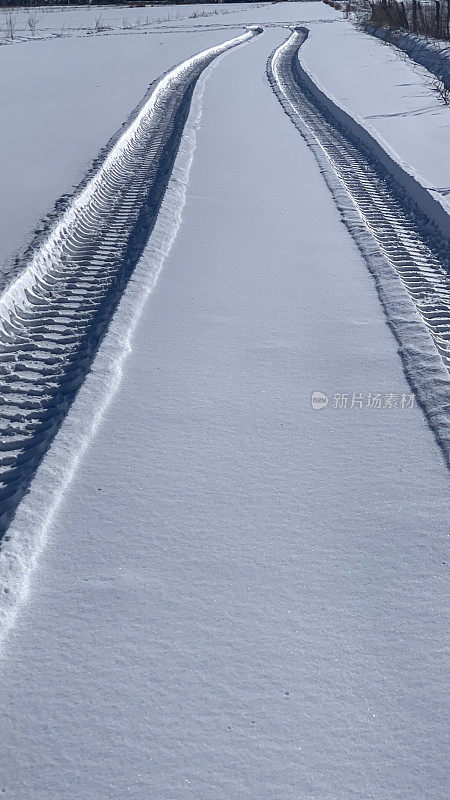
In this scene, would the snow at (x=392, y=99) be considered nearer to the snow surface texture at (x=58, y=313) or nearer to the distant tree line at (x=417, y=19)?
the distant tree line at (x=417, y=19)

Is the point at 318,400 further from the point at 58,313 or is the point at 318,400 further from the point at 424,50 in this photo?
the point at 424,50

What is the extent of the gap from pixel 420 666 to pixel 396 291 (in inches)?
111

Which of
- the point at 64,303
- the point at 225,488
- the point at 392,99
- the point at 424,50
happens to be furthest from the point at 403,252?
the point at 424,50

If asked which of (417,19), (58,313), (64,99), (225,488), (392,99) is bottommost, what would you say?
(225,488)

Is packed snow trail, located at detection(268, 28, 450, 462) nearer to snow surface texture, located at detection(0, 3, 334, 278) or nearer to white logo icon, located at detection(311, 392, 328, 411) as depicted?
white logo icon, located at detection(311, 392, 328, 411)

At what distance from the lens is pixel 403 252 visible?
5.30m

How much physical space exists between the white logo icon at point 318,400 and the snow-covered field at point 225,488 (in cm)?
1

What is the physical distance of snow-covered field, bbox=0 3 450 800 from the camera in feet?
6.56

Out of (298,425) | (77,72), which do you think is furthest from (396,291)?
(77,72)

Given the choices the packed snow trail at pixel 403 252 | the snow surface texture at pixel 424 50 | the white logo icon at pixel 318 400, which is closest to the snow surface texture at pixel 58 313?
the white logo icon at pixel 318 400

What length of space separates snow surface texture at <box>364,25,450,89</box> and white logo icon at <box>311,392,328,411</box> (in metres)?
10.9

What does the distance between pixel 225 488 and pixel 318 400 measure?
2.63 feet

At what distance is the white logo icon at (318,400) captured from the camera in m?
3.48

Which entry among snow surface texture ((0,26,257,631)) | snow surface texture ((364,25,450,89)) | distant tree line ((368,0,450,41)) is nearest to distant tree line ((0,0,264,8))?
distant tree line ((368,0,450,41))
